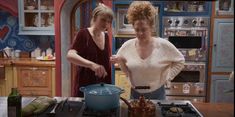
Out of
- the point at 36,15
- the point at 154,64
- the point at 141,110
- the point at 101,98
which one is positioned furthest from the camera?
the point at 36,15

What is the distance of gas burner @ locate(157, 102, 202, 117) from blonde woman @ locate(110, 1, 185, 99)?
29 cm

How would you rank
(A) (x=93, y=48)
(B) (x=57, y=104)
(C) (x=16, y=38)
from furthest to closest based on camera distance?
(C) (x=16, y=38), (A) (x=93, y=48), (B) (x=57, y=104)

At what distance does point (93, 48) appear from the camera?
7.22ft

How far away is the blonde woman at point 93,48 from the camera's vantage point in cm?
214

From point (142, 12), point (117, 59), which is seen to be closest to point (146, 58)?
point (117, 59)

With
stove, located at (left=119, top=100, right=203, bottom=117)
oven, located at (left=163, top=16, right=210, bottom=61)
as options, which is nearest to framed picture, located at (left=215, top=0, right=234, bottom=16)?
oven, located at (left=163, top=16, right=210, bottom=61)

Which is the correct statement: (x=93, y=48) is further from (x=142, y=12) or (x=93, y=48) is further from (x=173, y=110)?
(x=173, y=110)

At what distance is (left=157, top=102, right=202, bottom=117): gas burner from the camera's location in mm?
1612

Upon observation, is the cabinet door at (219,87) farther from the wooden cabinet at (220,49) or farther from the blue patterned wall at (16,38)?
the blue patterned wall at (16,38)

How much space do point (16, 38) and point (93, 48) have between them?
2726 millimetres

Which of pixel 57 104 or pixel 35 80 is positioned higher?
pixel 57 104

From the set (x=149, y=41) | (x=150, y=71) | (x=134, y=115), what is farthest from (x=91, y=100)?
(x=149, y=41)

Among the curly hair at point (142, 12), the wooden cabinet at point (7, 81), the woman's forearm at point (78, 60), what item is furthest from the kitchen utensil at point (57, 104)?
the wooden cabinet at point (7, 81)

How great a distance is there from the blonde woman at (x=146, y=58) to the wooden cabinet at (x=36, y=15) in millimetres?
2318
